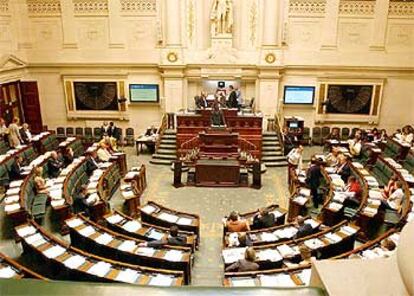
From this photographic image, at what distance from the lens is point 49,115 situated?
65.2 feet

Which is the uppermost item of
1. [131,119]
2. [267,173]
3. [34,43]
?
[34,43]

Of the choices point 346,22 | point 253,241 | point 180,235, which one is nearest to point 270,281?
point 253,241

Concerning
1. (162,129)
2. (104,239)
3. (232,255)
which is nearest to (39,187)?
(104,239)

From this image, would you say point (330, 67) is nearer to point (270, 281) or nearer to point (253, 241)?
point (253, 241)

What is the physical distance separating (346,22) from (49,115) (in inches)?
609

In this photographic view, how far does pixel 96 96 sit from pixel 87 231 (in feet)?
40.5

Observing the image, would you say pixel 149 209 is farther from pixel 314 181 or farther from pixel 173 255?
pixel 314 181

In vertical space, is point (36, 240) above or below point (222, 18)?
below

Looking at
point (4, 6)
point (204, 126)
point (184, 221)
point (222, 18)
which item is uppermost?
point (4, 6)

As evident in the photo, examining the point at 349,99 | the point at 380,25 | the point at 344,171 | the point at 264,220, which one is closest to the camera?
the point at 264,220

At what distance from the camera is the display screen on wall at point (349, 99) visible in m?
18.7

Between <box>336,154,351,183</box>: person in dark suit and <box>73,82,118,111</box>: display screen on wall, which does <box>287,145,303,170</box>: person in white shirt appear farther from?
<box>73,82,118,111</box>: display screen on wall

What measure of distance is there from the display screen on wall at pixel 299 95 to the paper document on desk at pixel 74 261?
46.3ft

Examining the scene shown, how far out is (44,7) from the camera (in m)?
18.5
